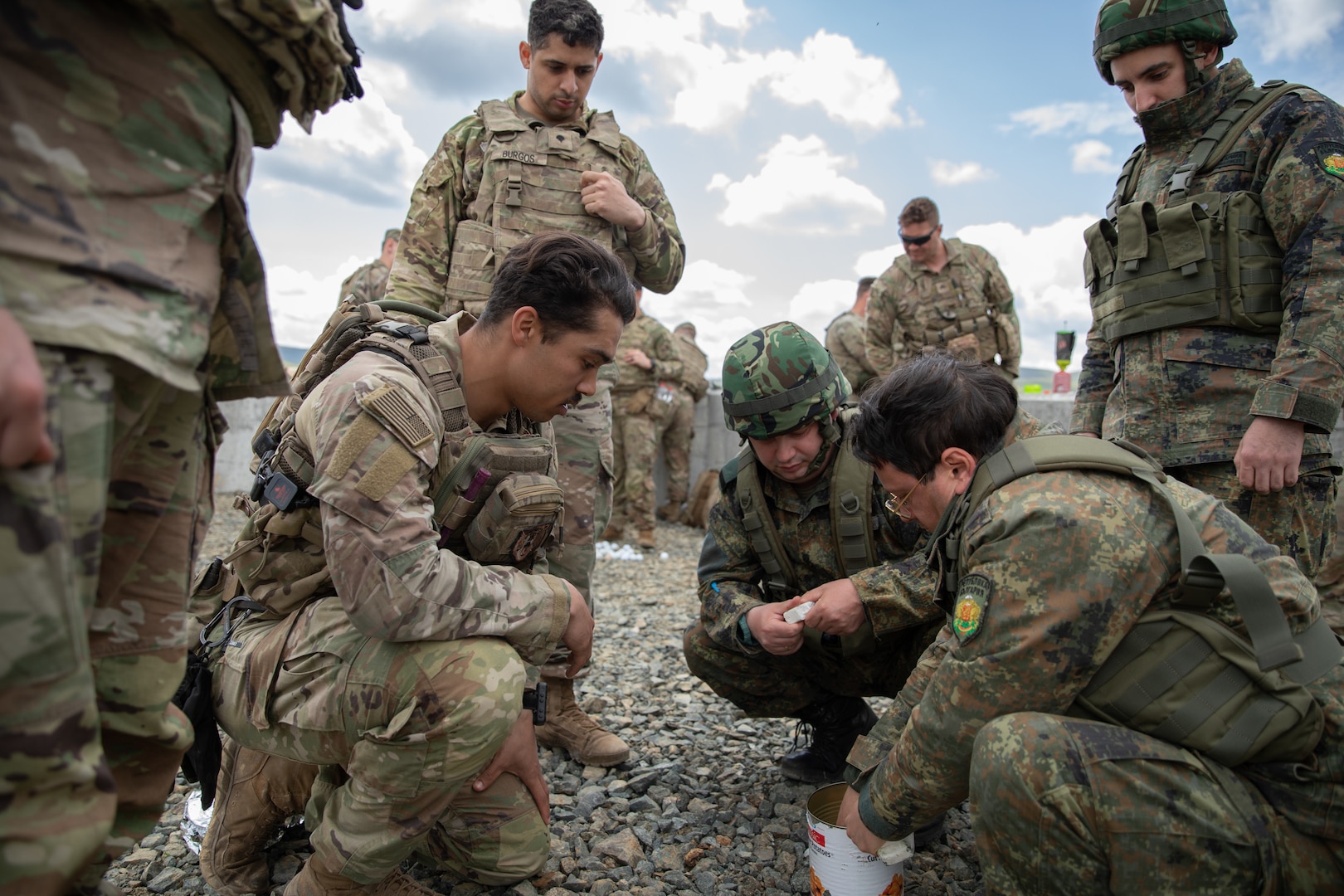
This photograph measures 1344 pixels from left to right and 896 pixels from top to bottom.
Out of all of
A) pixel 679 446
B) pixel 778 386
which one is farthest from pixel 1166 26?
pixel 679 446

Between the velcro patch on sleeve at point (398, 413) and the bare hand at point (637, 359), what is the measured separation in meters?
7.31

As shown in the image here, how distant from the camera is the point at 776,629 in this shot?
2.67 meters

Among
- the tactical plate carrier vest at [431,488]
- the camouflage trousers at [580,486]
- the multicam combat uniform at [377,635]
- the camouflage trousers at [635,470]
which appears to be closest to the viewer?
the multicam combat uniform at [377,635]

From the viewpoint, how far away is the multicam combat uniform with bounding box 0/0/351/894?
112 cm

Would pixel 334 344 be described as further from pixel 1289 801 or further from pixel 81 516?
pixel 1289 801

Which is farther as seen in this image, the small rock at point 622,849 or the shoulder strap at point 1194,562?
the small rock at point 622,849

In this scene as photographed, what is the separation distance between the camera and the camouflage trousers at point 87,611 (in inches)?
43.7

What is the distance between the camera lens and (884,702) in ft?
12.9

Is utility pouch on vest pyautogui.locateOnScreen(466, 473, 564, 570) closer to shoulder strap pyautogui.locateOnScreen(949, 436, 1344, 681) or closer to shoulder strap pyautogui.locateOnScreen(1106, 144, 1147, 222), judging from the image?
shoulder strap pyautogui.locateOnScreen(949, 436, 1344, 681)

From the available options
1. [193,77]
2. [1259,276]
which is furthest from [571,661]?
Result: [1259,276]

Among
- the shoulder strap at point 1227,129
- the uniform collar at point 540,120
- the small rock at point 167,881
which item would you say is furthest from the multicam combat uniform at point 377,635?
the shoulder strap at point 1227,129

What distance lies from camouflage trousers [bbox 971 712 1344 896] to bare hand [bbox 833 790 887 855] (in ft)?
1.18

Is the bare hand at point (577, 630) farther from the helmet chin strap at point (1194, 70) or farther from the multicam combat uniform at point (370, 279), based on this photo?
the multicam combat uniform at point (370, 279)

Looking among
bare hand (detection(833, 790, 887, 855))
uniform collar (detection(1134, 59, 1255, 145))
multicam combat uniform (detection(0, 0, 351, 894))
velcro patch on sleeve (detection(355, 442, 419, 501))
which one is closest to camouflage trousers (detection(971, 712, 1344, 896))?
A: bare hand (detection(833, 790, 887, 855))
